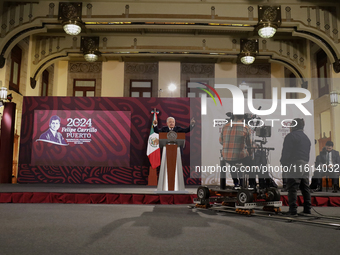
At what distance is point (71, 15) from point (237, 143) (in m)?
5.90

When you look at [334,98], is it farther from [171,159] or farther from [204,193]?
[204,193]

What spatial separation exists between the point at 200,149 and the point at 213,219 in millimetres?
4739

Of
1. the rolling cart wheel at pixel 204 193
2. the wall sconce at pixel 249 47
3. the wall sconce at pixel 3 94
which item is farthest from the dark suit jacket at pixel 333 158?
the wall sconce at pixel 3 94

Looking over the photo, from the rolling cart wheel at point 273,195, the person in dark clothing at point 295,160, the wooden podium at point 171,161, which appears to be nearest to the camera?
the person in dark clothing at point 295,160

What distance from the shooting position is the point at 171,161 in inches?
204

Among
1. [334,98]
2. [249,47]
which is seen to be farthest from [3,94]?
[334,98]

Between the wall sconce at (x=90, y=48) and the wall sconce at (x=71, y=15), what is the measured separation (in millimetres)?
1867

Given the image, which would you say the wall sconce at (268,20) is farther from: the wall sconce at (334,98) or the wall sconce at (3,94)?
the wall sconce at (3,94)

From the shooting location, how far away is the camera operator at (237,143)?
4.09 m

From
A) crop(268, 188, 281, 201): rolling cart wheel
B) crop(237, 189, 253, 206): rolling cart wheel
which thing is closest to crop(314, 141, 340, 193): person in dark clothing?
crop(268, 188, 281, 201): rolling cart wheel

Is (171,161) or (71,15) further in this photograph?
(71,15)

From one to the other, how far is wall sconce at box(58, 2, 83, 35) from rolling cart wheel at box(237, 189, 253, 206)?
6109mm

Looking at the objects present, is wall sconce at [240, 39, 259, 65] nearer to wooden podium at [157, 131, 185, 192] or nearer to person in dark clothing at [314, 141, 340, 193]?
person in dark clothing at [314, 141, 340, 193]

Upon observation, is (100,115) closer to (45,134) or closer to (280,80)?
(45,134)
